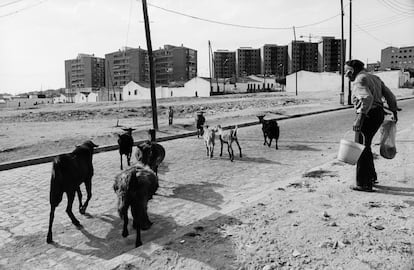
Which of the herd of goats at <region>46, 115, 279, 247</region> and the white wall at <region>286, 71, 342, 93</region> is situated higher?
the white wall at <region>286, 71, 342, 93</region>

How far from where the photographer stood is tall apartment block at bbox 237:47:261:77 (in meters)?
136

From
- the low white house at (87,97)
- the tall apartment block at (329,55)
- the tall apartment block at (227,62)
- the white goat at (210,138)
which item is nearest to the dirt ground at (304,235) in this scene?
the white goat at (210,138)

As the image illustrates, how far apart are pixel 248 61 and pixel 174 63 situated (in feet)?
105

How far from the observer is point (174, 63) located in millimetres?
123500

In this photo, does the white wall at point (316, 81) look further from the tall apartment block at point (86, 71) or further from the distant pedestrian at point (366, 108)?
the tall apartment block at point (86, 71)

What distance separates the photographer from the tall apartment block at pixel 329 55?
10912 cm

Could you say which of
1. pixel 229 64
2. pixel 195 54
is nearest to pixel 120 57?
pixel 195 54

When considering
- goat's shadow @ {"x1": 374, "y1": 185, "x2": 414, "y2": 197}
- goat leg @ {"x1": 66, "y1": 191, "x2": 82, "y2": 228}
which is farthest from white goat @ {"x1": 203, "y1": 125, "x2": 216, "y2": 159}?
goat leg @ {"x1": 66, "y1": 191, "x2": 82, "y2": 228}

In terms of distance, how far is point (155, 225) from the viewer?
15.7 ft

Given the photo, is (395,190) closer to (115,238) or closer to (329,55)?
(115,238)

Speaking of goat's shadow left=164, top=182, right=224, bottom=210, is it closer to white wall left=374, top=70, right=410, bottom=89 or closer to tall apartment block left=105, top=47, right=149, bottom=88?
white wall left=374, top=70, right=410, bottom=89

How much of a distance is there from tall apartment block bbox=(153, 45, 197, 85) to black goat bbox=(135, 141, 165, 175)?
115998mm

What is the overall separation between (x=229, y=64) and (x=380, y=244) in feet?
444

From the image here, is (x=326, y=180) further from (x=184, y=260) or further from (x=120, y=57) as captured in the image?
(x=120, y=57)
